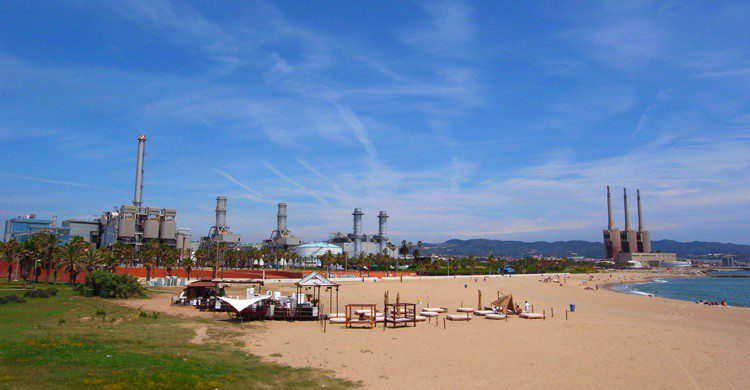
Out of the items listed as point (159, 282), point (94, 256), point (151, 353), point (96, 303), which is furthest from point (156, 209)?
point (151, 353)

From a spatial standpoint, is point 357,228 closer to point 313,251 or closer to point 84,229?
point 313,251

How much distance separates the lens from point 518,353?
18.3m

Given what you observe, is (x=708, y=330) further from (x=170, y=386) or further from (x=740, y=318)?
(x=170, y=386)

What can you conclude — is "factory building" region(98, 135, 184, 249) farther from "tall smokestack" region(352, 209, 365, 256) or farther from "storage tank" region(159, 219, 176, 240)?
"tall smokestack" region(352, 209, 365, 256)

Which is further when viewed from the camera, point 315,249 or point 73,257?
point 315,249

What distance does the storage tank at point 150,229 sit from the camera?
103 m

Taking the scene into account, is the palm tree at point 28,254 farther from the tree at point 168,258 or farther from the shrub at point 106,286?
the tree at point 168,258

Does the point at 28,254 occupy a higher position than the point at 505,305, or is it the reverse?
the point at 28,254

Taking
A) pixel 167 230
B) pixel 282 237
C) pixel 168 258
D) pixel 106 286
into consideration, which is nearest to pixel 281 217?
pixel 282 237

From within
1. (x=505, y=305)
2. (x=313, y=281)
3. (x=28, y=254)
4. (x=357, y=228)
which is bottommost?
(x=505, y=305)

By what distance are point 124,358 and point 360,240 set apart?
147 metres

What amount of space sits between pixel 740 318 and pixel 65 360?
143ft

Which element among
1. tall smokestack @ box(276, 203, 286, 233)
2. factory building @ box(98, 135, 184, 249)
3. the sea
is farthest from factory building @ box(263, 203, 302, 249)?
the sea

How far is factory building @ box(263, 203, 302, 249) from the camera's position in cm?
14788
